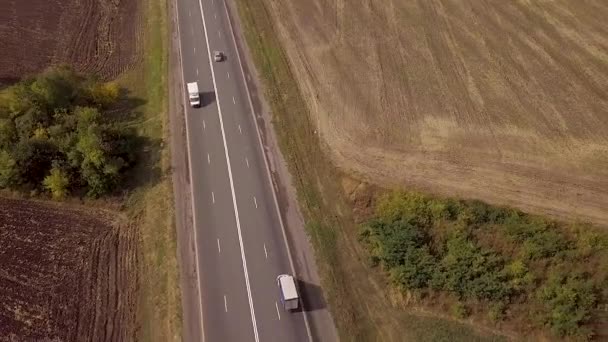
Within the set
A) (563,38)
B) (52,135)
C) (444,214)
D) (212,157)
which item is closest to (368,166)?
(444,214)

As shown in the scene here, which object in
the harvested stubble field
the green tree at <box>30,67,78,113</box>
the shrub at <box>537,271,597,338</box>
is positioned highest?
the green tree at <box>30,67,78,113</box>

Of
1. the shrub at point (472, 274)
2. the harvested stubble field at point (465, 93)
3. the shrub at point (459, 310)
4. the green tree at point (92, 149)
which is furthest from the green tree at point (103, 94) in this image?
the shrub at point (459, 310)

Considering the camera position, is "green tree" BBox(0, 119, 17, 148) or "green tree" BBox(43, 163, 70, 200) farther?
"green tree" BBox(0, 119, 17, 148)

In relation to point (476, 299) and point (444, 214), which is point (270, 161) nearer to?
point (444, 214)

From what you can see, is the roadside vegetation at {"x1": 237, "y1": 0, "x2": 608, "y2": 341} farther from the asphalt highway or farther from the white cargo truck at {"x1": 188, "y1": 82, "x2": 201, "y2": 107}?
the white cargo truck at {"x1": 188, "y1": 82, "x2": 201, "y2": 107}

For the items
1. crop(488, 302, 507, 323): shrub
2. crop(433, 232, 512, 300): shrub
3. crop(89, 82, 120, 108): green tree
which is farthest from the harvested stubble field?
crop(89, 82, 120, 108): green tree

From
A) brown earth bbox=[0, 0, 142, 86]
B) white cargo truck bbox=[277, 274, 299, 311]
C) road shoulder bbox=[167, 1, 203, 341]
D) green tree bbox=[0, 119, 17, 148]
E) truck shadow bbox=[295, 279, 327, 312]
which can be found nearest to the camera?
white cargo truck bbox=[277, 274, 299, 311]

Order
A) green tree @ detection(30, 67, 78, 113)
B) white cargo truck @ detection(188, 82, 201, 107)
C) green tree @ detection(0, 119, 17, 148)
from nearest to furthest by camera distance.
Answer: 1. green tree @ detection(0, 119, 17, 148)
2. green tree @ detection(30, 67, 78, 113)
3. white cargo truck @ detection(188, 82, 201, 107)
